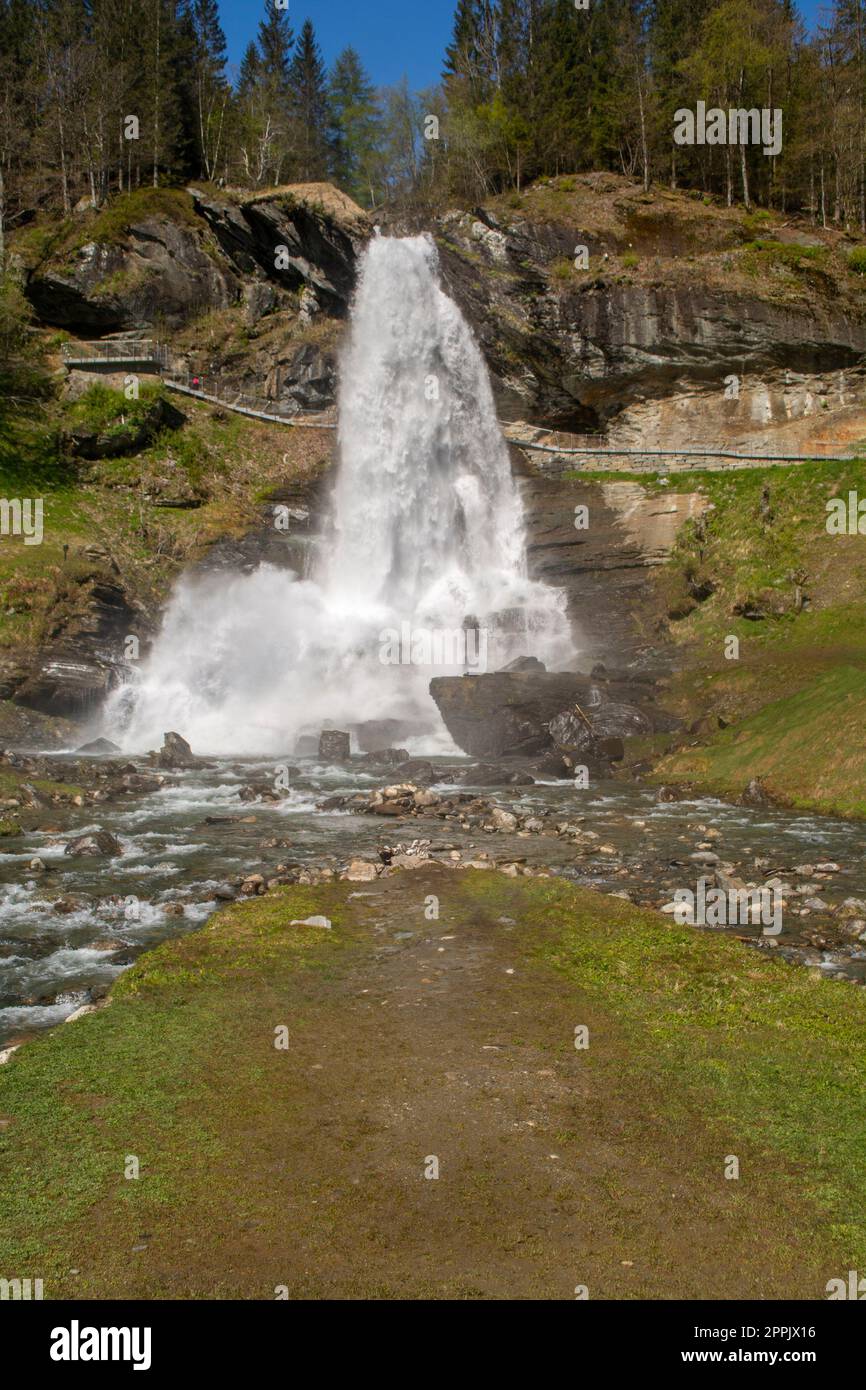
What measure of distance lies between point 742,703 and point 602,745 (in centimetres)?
472

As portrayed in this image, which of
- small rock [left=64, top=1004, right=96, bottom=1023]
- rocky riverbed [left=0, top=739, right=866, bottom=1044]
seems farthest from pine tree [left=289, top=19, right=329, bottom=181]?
small rock [left=64, top=1004, right=96, bottom=1023]

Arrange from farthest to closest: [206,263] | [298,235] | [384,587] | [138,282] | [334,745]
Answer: [206,263]
[298,235]
[138,282]
[384,587]
[334,745]

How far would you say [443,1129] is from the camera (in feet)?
21.1

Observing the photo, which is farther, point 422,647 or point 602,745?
point 422,647

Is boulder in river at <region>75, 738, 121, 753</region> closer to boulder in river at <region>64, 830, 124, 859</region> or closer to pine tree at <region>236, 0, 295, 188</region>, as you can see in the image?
boulder in river at <region>64, 830, 124, 859</region>

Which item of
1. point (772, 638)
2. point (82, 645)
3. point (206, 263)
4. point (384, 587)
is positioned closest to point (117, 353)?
point (206, 263)

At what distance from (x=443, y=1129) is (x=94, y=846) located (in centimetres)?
1180

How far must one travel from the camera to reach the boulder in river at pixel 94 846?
1614 centimetres

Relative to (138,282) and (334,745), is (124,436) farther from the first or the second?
(334,745)

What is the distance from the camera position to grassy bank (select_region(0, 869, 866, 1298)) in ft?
16.1

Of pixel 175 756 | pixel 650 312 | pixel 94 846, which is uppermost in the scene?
pixel 650 312
